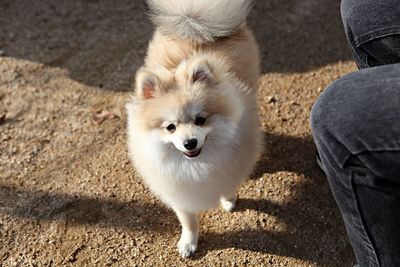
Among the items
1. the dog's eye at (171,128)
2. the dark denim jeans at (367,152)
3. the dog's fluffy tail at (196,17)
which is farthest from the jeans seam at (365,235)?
the dog's fluffy tail at (196,17)

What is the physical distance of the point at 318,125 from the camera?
43.8 inches

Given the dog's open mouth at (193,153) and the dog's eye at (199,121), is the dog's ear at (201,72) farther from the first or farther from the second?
the dog's open mouth at (193,153)

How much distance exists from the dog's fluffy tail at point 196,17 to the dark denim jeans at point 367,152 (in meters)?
0.74

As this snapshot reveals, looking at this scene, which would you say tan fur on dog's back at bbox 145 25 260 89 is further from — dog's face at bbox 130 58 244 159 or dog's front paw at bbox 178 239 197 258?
dog's front paw at bbox 178 239 197 258

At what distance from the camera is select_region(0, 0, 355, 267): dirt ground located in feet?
6.18

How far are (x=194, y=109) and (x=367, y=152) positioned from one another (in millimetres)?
660

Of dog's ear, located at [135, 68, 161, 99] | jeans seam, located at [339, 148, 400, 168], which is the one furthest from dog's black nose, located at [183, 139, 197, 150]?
jeans seam, located at [339, 148, 400, 168]

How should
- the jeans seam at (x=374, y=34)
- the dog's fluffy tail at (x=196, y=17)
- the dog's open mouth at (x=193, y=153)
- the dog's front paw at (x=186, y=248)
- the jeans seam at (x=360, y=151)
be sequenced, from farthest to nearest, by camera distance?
the dog's front paw at (x=186, y=248), the dog's fluffy tail at (x=196, y=17), the dog's open mouth at (x=193, y=153), the jeans seam at (x=374, y=34), the jeans seam at (x=360, y=151)

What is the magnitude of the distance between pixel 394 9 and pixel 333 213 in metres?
0.92

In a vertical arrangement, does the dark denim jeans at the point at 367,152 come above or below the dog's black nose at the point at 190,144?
above

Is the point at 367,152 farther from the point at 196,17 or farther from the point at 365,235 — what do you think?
the point at 196,17

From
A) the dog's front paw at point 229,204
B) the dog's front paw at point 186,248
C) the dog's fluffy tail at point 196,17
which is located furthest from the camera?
the dog's front paw at point 229,204

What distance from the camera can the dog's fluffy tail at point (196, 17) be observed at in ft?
5.67

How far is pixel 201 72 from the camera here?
5.04 ft
